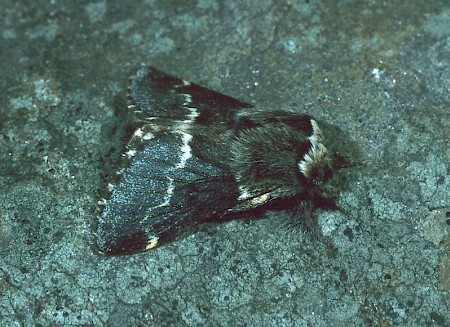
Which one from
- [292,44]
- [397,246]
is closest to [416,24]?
[292,44]

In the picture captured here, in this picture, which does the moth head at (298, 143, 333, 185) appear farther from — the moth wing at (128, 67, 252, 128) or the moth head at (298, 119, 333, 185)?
the moth wing at (128, 67, 252, 128)

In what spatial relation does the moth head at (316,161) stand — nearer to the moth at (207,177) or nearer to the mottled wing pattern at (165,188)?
the moth at (207,177)

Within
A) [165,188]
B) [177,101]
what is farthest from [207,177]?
[177,101]

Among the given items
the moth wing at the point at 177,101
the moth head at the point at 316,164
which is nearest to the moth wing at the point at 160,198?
the moth wing at the point at 177,101

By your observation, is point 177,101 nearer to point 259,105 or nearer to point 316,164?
point 259,105

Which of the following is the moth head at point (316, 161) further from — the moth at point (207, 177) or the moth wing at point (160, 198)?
the moth wing at point (160, 198)

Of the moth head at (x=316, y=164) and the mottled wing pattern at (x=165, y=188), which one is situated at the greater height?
the moth head at (x=316, y=164)

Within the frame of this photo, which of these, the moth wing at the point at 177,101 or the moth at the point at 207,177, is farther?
the moth wing at the point at 177,101
